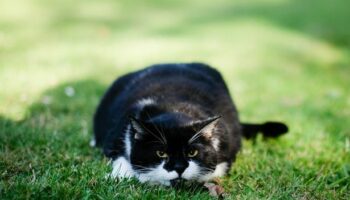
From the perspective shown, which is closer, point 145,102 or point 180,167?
point 180,167

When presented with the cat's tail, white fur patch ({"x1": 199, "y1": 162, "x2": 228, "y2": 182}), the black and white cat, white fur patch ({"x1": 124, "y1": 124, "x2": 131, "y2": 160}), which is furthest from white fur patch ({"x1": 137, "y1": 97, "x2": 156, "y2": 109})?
the cat's tail

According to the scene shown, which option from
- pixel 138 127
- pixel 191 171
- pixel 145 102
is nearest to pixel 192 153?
pixel 191 171

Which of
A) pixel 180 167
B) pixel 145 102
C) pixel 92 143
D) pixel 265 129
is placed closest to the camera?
pixel 180 167

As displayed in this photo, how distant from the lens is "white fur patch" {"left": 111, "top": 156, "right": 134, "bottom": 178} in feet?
10.2

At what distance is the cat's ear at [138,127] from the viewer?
294 cm

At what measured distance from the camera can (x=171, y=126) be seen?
295 cm

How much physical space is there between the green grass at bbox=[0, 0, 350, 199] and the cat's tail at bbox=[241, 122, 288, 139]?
78mm

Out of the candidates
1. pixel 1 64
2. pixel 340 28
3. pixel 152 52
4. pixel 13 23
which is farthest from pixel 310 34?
pixel 1 64

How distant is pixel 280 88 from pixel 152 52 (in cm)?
245

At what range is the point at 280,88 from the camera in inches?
247

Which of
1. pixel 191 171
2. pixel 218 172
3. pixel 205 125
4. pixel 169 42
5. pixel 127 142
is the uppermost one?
pixel 169 42

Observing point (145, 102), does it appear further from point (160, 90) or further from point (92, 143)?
point (92, 143)

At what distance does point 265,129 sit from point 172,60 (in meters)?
3.53

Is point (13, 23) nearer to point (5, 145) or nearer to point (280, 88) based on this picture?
point (280, 88)
